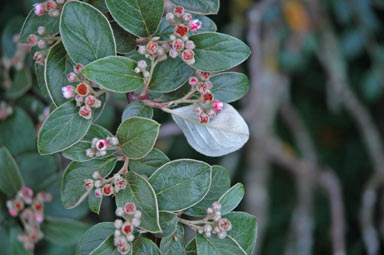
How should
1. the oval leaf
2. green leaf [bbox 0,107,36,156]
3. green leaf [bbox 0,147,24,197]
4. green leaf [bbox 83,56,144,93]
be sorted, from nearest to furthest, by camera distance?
green leaf [bbox 83,56,144,93] < the oval leaf < green leaf [bbox 0,147,24,197] < green leaf [bbox 0,107,36,156]

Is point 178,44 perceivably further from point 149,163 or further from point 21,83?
point 21,83

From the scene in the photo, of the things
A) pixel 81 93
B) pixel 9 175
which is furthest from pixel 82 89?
pixel 9 175

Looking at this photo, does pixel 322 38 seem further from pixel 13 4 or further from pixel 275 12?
pixel 13 4

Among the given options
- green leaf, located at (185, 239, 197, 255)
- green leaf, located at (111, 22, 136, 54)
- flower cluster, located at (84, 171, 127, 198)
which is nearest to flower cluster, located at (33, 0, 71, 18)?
green leaf, located at (111, 22, 136, 54)

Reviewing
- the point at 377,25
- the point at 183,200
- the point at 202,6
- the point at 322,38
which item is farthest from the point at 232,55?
the point at 377,25

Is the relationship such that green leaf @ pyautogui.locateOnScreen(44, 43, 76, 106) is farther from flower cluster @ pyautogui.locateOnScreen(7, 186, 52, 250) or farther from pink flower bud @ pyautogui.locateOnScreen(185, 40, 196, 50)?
flower cluster @ pyautogui.locateOnScreen(7, 186, 52, 250)

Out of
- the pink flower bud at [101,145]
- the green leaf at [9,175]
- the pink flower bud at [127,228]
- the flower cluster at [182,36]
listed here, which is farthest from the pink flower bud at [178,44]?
the green leaf at [9,175]
